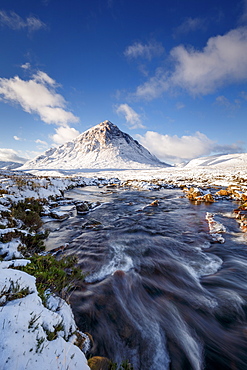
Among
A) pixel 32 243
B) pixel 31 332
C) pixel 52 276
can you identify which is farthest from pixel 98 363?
pixel 32 243

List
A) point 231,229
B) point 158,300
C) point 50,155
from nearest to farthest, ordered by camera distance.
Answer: point 158,300
point 231,229
point 50,155

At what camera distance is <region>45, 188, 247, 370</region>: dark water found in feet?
11.2

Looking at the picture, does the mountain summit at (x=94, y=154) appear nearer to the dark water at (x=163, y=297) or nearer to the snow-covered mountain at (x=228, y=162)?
the snow-covered mountain at (x=228, y=162)

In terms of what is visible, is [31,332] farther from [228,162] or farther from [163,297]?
[228,162]

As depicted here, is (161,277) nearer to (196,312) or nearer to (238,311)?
(196,312)

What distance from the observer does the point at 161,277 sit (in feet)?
19.0

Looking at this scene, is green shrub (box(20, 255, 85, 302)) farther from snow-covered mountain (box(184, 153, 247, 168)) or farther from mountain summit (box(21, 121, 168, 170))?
mountain summit (box(21, 121, 168, 170))

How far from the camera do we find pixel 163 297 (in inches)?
193

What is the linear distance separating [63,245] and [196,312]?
18.8 ft

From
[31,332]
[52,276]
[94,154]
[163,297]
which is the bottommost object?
[163,297]

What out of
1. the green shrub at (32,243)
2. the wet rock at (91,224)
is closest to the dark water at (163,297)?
the wet rock at (91,224)

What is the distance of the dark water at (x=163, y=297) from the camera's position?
342 cm

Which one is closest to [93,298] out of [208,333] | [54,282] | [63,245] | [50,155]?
[54,282]

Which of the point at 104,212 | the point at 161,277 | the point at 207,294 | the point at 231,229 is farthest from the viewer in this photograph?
the point at 104,212
